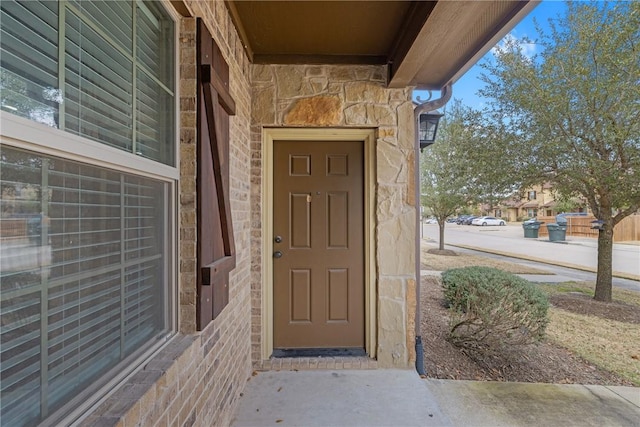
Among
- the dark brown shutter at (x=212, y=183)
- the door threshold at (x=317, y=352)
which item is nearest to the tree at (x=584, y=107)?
the door threshold at (x=317, y=352)

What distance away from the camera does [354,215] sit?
2.71 m

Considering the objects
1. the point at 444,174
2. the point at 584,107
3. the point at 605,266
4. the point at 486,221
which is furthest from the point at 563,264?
the point at 486,221

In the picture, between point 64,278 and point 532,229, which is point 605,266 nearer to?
point 64,278

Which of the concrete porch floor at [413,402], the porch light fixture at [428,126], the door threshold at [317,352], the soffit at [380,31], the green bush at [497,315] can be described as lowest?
the concrete porch floor at [413,402]

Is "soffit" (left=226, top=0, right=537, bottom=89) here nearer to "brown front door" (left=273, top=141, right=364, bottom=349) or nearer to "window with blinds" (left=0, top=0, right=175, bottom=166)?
"brown front door" (left=273, top=141, right=364, bottom=349)

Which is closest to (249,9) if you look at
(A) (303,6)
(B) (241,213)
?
(A) (303,6)

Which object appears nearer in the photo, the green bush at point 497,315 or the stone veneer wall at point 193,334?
the stone veneer wall at point 193,334

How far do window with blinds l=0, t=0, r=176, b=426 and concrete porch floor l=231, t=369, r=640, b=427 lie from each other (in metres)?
1.23

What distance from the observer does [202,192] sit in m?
1.42

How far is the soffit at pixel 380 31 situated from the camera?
1815 millimetres

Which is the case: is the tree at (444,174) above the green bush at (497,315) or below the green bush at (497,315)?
above

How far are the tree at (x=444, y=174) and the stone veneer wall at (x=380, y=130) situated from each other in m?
5.16

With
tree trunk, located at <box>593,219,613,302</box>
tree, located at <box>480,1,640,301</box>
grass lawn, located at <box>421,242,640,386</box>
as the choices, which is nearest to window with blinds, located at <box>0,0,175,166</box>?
grass lawn, located at <box>421,242,640,386</box>

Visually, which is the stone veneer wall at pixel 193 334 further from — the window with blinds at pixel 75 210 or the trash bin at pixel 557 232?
the trash bin at pixel 557 232
